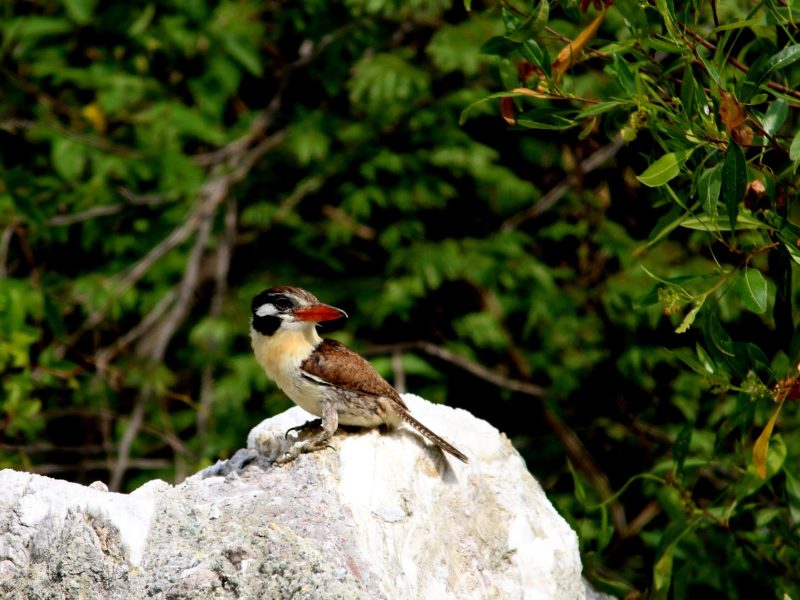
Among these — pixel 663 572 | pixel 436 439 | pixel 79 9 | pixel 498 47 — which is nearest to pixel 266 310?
pixel 436 439

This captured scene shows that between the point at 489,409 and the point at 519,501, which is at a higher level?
the point at 519,501

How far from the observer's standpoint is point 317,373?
462cm

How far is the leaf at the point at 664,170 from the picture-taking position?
3582 millimetres

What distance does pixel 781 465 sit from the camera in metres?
4.77

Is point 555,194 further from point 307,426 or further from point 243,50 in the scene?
point 307,426

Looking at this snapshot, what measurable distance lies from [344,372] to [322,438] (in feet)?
1.74

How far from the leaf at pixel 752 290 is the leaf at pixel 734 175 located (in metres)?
0.31

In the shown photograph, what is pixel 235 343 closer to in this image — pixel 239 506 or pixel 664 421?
pixel 664 421

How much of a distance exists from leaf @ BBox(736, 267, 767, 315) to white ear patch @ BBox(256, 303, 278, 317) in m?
1.93

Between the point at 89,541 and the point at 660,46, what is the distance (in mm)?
2146

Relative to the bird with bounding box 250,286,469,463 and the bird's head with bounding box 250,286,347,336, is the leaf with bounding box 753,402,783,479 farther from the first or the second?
the bird's head with bounding box 250,286,347,336

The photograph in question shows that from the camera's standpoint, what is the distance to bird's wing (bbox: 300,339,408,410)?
445cm

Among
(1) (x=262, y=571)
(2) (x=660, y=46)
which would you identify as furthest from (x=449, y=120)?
(1) (x=262, y=571)

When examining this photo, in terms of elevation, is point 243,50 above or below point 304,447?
below
